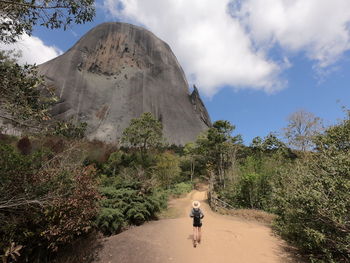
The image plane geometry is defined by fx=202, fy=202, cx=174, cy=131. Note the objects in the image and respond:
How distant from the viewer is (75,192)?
5.44m

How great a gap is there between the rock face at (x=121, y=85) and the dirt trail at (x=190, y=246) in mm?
33977

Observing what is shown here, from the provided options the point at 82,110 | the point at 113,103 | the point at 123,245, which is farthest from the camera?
the point at 113,103

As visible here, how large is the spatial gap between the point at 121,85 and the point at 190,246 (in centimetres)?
4680

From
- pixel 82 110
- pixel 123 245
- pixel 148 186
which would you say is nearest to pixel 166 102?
pixel 82 110

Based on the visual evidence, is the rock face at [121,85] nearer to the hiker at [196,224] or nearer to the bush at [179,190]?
the bush at [179,190]

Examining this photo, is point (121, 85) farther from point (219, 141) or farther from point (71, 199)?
point (71, 199)

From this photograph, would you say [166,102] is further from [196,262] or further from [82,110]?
[196,262]

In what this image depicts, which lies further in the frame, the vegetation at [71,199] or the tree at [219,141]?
the tree at [219,141]

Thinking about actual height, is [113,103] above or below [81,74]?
below

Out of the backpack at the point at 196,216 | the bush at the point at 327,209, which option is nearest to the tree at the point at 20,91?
the backpack at the point at 196,216

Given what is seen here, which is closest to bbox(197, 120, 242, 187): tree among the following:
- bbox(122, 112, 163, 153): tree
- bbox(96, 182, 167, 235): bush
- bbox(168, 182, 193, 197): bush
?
bbox(168, 182, 193, 197): bush

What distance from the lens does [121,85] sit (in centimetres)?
4856

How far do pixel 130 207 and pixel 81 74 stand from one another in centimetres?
4528

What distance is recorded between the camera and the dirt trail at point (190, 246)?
5.33 meters
